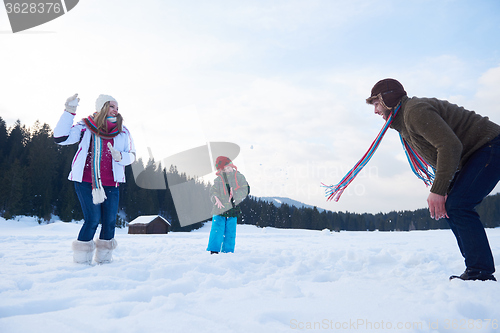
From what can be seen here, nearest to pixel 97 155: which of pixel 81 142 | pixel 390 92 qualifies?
pixel 81 142

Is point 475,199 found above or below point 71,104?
below

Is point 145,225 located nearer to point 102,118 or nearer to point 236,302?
point 102,118

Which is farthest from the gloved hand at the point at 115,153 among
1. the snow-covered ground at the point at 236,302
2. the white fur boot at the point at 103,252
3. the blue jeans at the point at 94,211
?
the snow-covered ground at the point at 236,302

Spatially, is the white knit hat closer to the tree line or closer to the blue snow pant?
the blue snow pant

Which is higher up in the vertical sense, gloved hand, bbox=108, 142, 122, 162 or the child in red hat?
gloved hand, bbox=108, 142, 122, 162

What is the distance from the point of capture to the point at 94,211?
11.7ft

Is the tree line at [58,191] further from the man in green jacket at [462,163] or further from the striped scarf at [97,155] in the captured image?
the man in green jacket at [462,163]

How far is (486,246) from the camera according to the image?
2.43m

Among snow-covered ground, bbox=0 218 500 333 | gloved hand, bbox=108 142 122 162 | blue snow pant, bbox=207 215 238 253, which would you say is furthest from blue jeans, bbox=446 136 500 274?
gloved hand, bbox=108 142 122 162

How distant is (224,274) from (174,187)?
199ft

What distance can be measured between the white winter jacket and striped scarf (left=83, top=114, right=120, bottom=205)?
73 mm

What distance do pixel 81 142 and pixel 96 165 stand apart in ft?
1.14

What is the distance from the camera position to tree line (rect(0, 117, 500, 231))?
33.5 metres

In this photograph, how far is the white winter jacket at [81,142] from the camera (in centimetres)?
344
